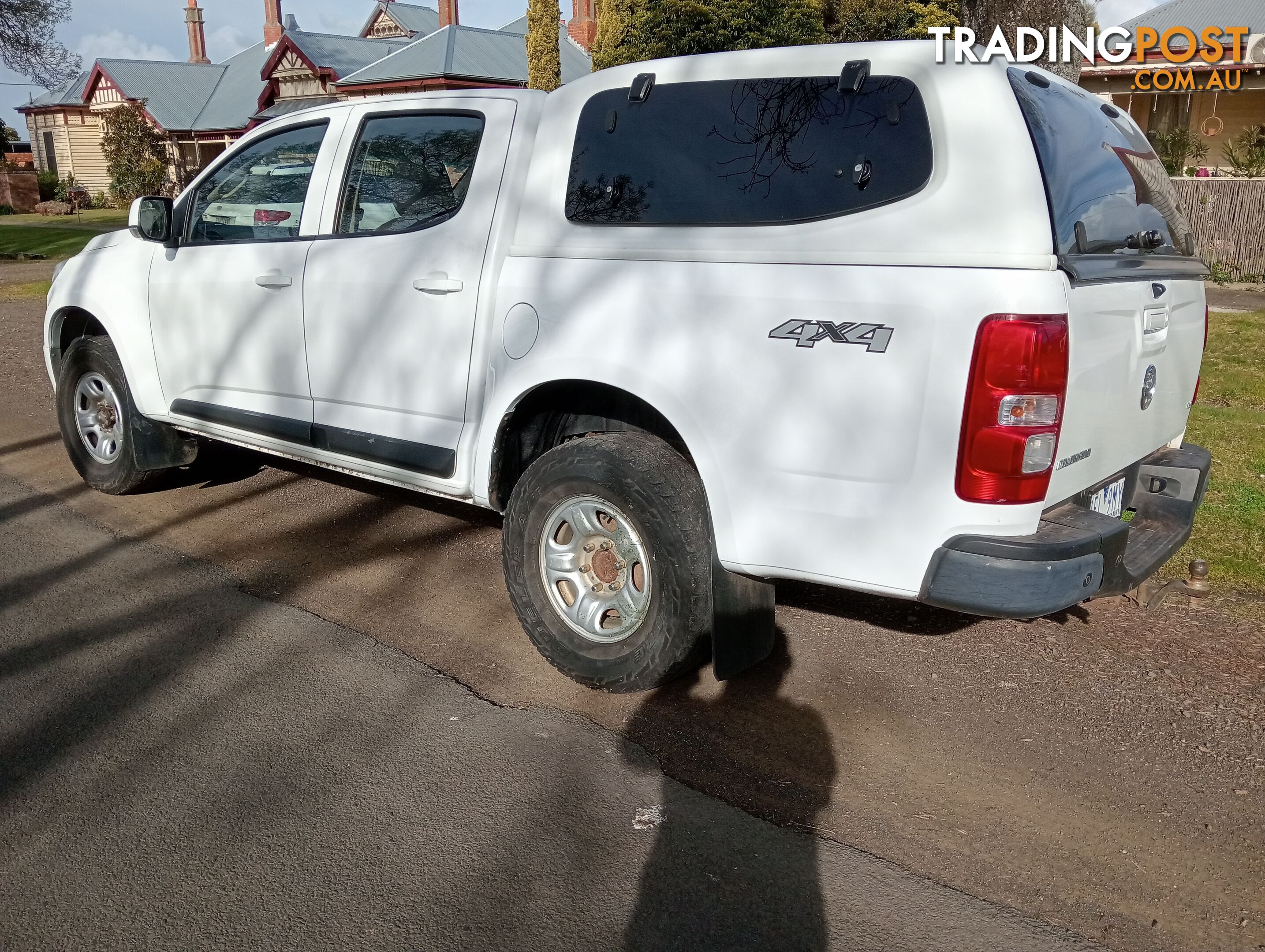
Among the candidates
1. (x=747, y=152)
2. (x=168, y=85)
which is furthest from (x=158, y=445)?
(x=168, y=85)

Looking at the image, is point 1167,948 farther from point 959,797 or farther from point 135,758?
point 135,758

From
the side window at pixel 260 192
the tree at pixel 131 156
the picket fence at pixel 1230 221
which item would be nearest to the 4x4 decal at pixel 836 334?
the side window at pixel 260 192

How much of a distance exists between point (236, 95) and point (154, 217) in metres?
39.7

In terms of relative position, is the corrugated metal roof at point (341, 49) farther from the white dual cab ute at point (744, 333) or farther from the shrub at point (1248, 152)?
the white dual cab ute at point (744, 333)

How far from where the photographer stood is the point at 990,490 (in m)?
3.28

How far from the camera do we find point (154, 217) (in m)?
5.89

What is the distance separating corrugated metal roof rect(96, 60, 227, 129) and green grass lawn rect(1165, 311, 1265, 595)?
3919cm

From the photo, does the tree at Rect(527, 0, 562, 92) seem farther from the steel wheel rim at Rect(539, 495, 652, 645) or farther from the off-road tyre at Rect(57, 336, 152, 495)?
the steel wheel rim at Rect(539, 495, 652, 645)

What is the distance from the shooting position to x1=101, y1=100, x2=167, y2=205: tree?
36.8 m

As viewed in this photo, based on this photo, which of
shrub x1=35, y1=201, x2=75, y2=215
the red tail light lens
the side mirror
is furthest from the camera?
shrub x1=35, y1=201, x2=75, y2=215

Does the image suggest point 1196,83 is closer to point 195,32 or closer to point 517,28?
point 517,28

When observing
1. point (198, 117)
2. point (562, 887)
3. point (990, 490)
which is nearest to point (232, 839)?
point (562, 887)

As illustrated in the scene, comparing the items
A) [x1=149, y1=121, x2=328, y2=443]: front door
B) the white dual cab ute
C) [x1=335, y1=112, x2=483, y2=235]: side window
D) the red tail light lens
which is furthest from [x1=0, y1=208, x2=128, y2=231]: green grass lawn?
the white dual cab ute

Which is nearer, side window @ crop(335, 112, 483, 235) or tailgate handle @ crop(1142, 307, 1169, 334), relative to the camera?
tailgate handle @ crop(1142, 307, 1169, 334)
